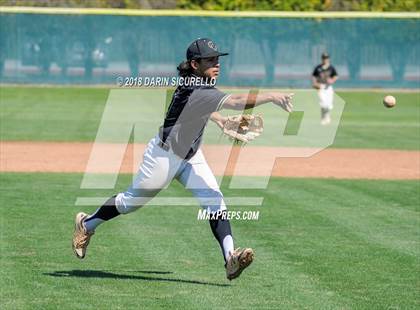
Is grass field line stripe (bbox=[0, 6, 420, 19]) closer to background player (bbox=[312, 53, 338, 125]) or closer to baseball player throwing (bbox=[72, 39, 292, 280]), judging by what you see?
background player (bbox=[312, 53, 338, 125])

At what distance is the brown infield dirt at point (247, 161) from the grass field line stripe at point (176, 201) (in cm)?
371

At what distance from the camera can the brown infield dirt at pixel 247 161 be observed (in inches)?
792

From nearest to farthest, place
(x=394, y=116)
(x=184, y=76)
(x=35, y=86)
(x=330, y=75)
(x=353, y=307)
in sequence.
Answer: (x=353, y=307), (x=184, y=76), (x=330, y=75), (x=394, y=116), (x=35, y=86)

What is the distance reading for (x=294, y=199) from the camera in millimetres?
16031

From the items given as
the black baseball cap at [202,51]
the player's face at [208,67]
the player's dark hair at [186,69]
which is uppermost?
the black baseball cap at [202,51]

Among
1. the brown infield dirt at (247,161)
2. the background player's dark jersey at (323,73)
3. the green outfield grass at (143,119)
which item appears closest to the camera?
the brown infield dirt at (247,161)

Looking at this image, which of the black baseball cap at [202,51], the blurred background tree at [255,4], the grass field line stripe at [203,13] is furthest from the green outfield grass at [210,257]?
the blurred background tree at [255,4]

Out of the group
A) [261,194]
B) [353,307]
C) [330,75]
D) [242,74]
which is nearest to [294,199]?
[261,194]

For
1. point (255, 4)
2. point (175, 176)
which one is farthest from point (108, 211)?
point (255, 4)

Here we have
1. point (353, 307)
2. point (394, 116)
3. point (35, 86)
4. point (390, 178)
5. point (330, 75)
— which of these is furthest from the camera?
point (35, 86)

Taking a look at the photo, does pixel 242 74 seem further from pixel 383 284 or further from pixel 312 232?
pixel 383 284

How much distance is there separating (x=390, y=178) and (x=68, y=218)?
7951 millimetres

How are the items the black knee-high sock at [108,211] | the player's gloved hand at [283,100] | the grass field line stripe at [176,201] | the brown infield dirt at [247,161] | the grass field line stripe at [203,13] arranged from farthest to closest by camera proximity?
the grass field line stripe at [203,13] → the brown infield dirt at [247,161] → the grass field line stripe at [176,201] → the black knee-high sock at [108,211] → the player's gloved hand at [283,100]

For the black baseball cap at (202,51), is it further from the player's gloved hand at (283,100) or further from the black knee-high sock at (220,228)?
the black knee-high sock at (220,228)
